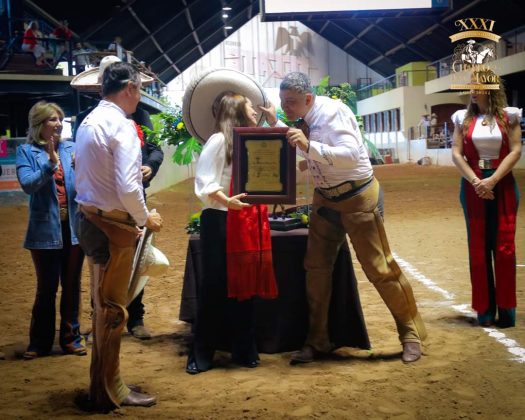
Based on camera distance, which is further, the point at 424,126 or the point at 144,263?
the point at 424,126

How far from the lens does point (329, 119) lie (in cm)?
428

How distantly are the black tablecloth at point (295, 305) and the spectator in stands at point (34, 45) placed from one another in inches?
533

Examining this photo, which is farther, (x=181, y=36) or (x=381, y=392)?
(x=181, y=36)

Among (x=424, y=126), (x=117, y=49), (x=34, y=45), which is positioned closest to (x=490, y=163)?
(x=34, y=45)

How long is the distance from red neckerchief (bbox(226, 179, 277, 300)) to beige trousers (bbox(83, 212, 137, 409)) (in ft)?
2.62

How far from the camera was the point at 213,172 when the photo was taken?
4219mm

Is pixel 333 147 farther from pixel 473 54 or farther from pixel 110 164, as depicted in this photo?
pixel 473 54

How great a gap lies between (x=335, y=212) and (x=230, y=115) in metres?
0.92

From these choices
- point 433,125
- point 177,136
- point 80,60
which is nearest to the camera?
point 177,136

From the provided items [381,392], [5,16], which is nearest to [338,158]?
[381,392]

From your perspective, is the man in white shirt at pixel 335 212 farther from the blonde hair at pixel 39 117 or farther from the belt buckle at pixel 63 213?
the belt buckle at pixel 63 213

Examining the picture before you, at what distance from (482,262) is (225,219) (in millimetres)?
2104

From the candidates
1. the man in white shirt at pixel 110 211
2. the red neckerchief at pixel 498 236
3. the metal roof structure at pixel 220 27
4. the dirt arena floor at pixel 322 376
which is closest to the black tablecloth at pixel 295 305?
the dirt arena floor at pixel 322 376

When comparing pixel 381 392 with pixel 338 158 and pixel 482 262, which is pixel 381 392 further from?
pixel 482 262
